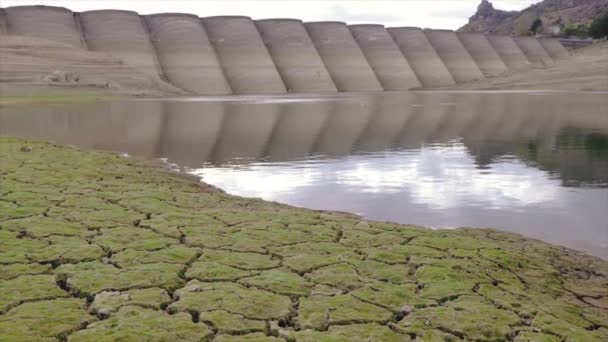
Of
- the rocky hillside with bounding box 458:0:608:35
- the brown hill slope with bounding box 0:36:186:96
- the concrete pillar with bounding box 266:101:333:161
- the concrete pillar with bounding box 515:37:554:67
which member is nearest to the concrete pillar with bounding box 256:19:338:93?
the brown hill slope with bounding box 0:36:186:96

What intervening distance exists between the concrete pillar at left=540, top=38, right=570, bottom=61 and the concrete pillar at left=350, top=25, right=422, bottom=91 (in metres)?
31.4

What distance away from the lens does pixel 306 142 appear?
63.7ft

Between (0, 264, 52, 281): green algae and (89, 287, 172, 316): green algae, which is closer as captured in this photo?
(89, 287, 172, 316): green algae

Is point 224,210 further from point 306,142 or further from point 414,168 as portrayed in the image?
point 306,142

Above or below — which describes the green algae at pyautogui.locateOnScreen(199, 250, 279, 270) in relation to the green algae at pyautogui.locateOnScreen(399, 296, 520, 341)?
below

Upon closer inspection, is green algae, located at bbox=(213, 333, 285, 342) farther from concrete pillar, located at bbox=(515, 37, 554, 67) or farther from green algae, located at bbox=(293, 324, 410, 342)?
concrete pillar, located at bbox=(515, 37, 554, 67)

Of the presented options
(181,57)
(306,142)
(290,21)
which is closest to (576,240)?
(306,142)

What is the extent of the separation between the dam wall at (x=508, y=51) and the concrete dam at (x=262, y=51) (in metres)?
1.52

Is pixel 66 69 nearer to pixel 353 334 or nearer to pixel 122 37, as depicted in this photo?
pixel 122 37

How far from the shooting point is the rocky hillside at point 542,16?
107 metres

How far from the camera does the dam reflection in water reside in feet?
31.2

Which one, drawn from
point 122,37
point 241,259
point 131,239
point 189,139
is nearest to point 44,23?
point 122,37

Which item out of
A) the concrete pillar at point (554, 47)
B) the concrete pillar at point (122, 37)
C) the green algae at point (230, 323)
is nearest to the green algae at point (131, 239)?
the green algae at point (230, 323)

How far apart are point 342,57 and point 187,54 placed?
21.4 m
